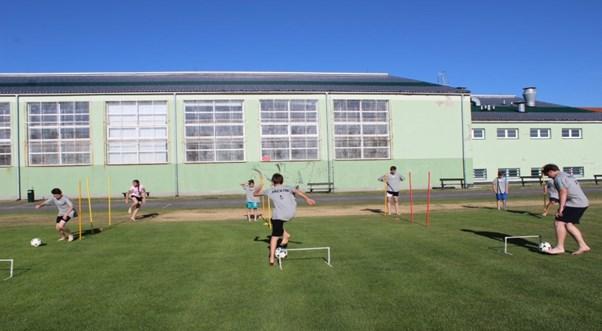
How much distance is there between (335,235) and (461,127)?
3348 centimetres

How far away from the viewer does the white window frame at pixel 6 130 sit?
4103cm

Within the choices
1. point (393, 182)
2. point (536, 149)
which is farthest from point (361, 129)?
point (393, 182)

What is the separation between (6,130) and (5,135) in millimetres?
420

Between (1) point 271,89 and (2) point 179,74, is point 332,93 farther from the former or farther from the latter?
(2) point 179,74

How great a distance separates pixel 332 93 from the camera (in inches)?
1735

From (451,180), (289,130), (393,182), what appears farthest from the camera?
(451,180)

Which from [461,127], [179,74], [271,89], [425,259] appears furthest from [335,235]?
[179,74]

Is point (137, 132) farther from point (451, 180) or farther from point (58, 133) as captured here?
point (451, 180)

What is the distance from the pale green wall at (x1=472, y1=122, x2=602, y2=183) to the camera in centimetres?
5003

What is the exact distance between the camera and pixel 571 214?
11250 mm

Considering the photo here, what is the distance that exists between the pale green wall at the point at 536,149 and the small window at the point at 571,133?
0.34 metres

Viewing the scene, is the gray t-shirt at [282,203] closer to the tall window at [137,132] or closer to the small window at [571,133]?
the tall window at [137,132]

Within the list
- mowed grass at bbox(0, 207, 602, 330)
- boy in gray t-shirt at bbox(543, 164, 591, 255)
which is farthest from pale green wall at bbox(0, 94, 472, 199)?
boy in gray t-shirt at bbox(543, 164, 591, 255)

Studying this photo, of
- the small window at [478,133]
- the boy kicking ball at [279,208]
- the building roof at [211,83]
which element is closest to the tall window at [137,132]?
the building roof at [211,83]
